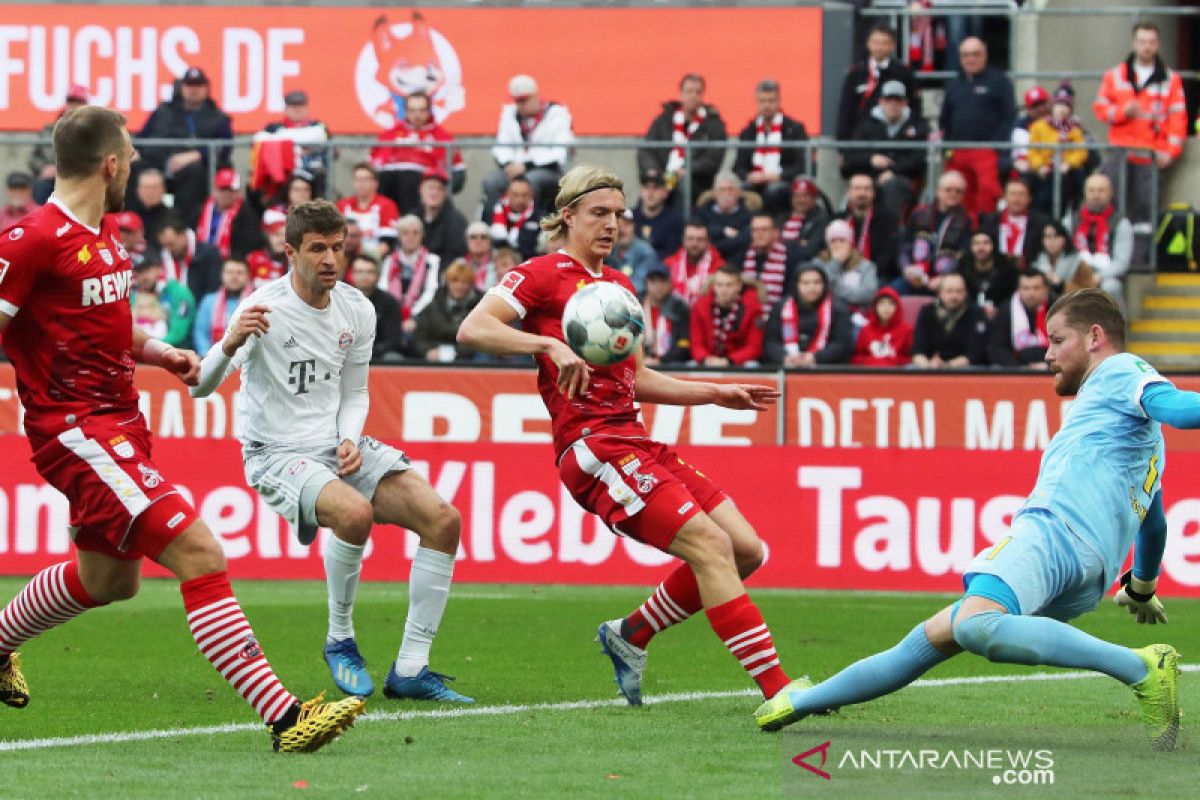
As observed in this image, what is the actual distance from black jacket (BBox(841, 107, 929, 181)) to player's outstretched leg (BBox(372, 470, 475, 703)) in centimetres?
1131

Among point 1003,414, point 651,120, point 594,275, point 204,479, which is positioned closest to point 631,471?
point 594,275

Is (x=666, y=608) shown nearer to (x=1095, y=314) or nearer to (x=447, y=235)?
(x=1095, y=314)

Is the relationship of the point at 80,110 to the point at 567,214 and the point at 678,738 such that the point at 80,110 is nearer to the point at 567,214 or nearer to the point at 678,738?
the point at 567,214

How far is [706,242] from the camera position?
18.4m

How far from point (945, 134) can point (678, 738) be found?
43.7 feet

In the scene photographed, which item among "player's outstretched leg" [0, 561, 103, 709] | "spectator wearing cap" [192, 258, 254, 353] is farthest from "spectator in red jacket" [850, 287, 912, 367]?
"player's outstretched leg" [0, 561, 103, 709]

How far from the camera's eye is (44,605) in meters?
7.85

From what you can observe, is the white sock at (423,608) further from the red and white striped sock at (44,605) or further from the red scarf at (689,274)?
the red scarf at (689,274)

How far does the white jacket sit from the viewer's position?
19719 mm

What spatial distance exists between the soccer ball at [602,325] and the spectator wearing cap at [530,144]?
11.3 metres

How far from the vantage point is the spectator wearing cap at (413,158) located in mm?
19859

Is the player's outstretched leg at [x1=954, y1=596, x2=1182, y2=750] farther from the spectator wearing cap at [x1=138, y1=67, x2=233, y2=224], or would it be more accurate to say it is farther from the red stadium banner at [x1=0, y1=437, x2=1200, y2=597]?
the spectator wearing cap at [x1=138, y1=67, x2=233, y2=224]

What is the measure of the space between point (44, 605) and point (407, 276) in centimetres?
1105

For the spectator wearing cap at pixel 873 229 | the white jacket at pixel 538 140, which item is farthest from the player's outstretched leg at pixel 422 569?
the white jacket at pixel 538 140
